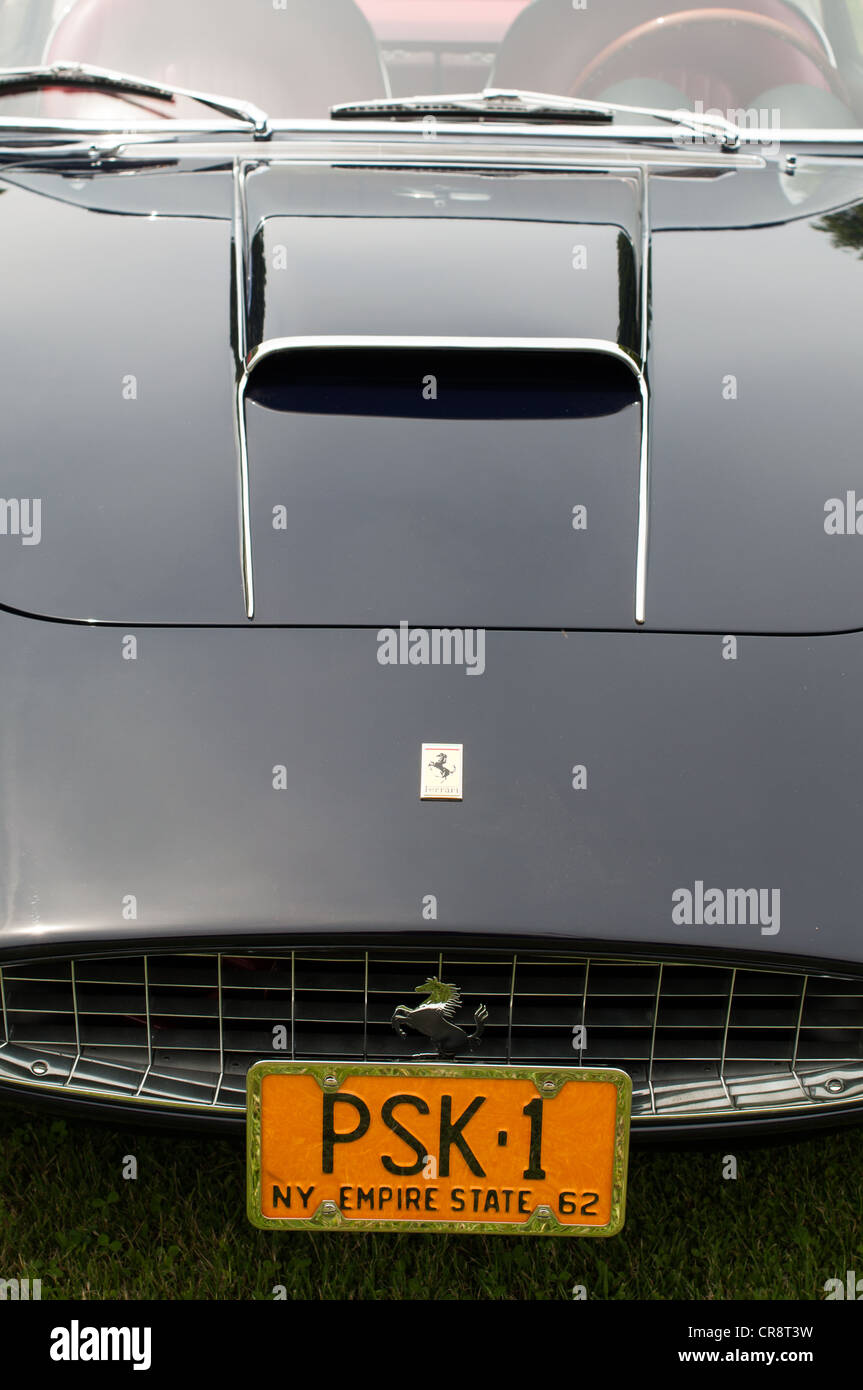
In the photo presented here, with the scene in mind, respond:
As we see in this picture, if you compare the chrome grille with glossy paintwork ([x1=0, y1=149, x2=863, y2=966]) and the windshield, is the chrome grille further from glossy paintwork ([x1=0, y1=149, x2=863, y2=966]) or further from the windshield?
the windshield

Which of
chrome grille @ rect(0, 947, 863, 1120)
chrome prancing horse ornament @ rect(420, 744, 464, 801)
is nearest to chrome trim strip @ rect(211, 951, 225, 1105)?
chrome grille @ rect(0, 947, 863, 1120)

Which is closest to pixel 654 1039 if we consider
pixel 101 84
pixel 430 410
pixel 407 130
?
pixel 430 410

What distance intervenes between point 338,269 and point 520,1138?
1.26m

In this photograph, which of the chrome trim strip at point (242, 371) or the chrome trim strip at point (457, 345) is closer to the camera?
the chrome trim strip at point (242, 371)

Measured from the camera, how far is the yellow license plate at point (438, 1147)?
1511 millimetres

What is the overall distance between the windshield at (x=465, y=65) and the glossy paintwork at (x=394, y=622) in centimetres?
66

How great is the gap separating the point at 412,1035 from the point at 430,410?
86 centimetres

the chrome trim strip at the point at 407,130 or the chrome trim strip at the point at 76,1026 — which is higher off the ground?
the chrome trim strip at the point at 407,130

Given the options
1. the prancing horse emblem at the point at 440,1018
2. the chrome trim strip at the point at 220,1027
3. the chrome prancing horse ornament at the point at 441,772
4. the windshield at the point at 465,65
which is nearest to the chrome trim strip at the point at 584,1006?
the prancing horse emblem at the point at 440,1018

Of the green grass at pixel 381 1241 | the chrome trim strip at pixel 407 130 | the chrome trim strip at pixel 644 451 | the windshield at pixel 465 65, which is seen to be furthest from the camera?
the windshield at pixel 465 65

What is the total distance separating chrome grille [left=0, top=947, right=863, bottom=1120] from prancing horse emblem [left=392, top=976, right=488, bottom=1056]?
16mm

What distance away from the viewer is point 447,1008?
1528mm

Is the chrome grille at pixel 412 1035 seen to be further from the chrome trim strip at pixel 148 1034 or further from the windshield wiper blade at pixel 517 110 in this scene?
the windshield wiper blade at pixel 517 110

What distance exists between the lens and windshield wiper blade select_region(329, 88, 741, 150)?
95.9 inches
